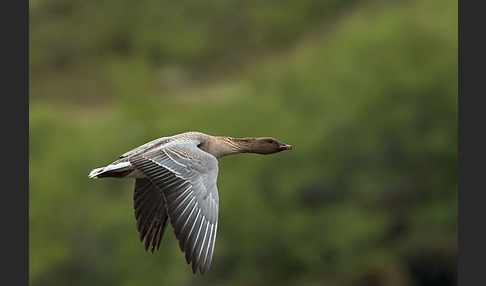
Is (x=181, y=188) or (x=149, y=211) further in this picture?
(x=149, y=211)

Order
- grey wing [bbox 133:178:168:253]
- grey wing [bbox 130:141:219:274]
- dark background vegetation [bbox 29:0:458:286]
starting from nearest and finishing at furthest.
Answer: grey wing [bbox 130:141:219:274] < grey wing [bbox 133:178:168:253] < dark background vegetation [bbox 29:0:458:286]

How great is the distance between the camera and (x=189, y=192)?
9.84 meters

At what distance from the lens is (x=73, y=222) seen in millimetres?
29188

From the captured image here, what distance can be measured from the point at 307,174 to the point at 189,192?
72.2 feet

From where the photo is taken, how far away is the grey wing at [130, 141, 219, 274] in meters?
9.41

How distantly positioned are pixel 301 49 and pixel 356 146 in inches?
679

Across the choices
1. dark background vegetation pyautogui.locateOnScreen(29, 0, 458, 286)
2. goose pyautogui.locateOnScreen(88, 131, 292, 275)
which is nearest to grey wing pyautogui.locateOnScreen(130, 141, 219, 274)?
goose pyautogui.locateOnScreen(88, 131, 292, 275)

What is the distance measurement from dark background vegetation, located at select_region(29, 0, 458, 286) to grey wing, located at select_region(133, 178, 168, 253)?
15324 mm

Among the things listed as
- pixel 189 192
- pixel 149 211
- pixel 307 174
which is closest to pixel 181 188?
pixel 189 192

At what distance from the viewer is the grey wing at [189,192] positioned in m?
9.41

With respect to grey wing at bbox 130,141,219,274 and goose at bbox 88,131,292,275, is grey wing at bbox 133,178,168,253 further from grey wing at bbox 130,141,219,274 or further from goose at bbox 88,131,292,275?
grey wing at bbox 130,141,219,274

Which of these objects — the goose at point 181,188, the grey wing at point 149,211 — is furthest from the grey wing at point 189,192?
the grey wing at point 149,211

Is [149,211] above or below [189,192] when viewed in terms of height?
below

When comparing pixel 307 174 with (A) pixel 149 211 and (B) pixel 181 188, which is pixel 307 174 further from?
(B) pixel 181 188
